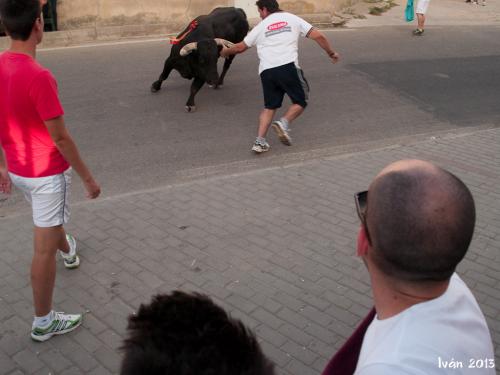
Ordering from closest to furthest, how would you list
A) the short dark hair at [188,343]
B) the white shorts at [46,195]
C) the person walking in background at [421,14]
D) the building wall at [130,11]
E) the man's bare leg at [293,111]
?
the short dark hair at [188,343]
the white shorts at [46,195]
the man's bare leg at [293,111]
the building wall at [130,11]
the person walking in background at [421,14]

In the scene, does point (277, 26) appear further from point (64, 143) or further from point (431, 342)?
point (431, 342)

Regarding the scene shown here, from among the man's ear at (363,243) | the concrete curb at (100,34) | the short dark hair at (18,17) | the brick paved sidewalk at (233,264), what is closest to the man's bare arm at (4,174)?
the short dark hair at (18,17)

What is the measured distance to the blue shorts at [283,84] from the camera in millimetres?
6215

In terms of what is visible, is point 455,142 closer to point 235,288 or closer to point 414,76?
point 414,76

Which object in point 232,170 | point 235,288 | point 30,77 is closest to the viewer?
point 30,77

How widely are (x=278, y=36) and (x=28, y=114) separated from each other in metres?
3.72

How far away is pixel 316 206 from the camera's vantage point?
521cm

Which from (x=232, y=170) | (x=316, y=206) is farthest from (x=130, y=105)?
(x=316, y=206)

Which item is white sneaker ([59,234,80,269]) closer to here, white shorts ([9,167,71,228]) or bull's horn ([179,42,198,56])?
white shorts ([9,167,71,228])

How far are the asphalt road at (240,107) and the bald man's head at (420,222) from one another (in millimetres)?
4306

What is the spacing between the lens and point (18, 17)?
2.88 metres

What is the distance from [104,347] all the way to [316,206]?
8.34 ft

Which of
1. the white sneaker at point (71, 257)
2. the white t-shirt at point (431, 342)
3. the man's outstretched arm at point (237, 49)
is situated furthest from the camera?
the man's outstretched arm at point (237, 49)

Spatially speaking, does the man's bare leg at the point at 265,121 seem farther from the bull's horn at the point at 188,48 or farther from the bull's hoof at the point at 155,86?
the bull's hoof at the point at 155,86
